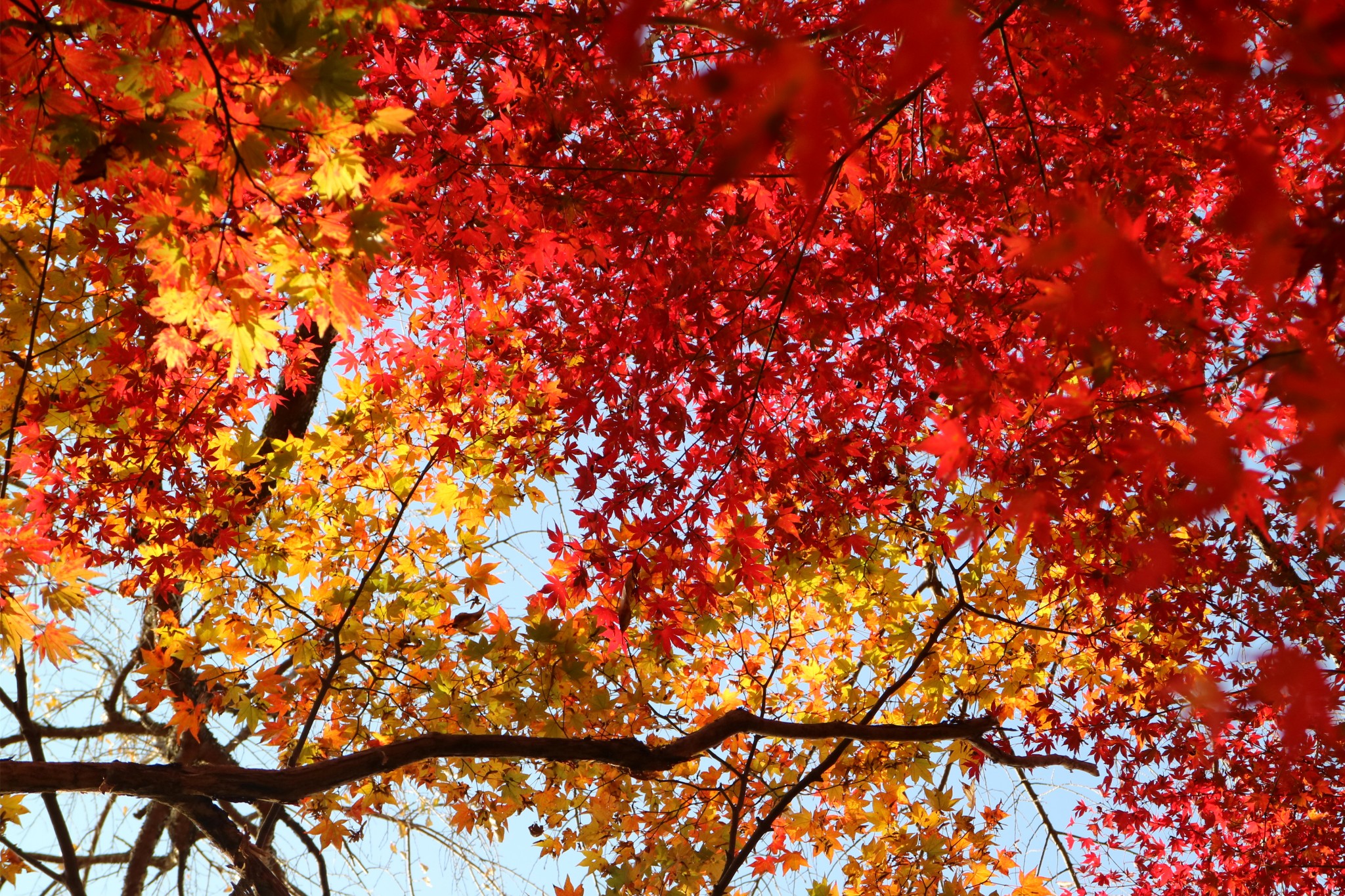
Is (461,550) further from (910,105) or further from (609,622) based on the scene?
(910,105)

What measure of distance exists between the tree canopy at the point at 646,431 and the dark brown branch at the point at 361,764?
19 mm

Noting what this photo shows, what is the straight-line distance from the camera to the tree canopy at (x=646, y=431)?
2.23 m

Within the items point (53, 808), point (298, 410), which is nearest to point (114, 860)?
point (53, 808)

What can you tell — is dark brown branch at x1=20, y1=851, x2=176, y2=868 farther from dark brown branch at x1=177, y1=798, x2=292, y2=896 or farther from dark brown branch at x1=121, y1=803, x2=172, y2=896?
dark brown branch at x1=177, y1=798, x2=292, y2=896

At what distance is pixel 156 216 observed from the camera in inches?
81.7

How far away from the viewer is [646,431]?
3.92 m

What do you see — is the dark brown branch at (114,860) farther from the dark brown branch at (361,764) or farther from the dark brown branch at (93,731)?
the dark brown branch at (361,764)

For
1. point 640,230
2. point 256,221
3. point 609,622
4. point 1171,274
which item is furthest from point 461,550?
point 1171,274

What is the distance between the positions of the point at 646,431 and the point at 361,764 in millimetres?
1789

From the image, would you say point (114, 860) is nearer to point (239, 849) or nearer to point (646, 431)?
point (239, 849)

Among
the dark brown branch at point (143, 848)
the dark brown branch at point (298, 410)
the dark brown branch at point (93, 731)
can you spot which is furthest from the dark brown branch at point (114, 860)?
the dark brown branch at point (298, 410)

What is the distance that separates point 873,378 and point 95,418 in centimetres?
395

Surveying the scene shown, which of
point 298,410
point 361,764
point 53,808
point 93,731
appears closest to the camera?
point 361,764

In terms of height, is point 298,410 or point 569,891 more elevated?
point 298,410
